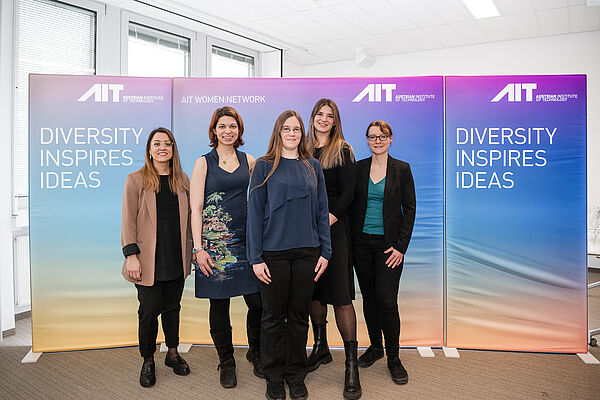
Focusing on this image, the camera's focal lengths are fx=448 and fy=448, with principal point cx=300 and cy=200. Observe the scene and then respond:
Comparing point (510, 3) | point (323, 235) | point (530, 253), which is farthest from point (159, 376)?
point (510, 3)

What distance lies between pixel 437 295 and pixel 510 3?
3.55m

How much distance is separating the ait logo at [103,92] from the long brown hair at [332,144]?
4.44 ft

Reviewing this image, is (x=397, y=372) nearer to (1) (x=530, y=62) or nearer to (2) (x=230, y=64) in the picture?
(2) (x=230, y=64)

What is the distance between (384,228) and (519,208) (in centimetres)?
105

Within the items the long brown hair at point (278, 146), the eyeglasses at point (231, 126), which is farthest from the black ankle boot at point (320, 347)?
the eyeglasses at point (231, 126)

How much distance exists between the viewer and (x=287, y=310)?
2396 mm

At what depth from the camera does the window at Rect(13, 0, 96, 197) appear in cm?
389

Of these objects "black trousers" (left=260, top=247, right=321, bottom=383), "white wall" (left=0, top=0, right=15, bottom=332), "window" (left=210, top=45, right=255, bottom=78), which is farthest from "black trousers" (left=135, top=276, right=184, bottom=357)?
"window" (left=210, top=45, right=255, bottom=78)

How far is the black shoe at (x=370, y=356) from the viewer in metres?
2.84

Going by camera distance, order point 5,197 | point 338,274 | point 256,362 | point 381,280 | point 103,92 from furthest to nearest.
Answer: point 5,197 → point 103,92 → point 256,362 → point 381,280 → point 338,274

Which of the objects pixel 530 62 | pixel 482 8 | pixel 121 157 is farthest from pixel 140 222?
pixel 530 62

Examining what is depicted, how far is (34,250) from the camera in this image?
115 inches

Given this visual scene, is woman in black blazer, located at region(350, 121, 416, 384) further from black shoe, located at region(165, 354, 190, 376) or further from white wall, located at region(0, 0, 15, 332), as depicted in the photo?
white wall, located at region(0, 0, 15, 332)

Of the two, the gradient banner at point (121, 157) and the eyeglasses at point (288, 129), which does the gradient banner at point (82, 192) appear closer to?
the gradient banner at point (121, 157)
